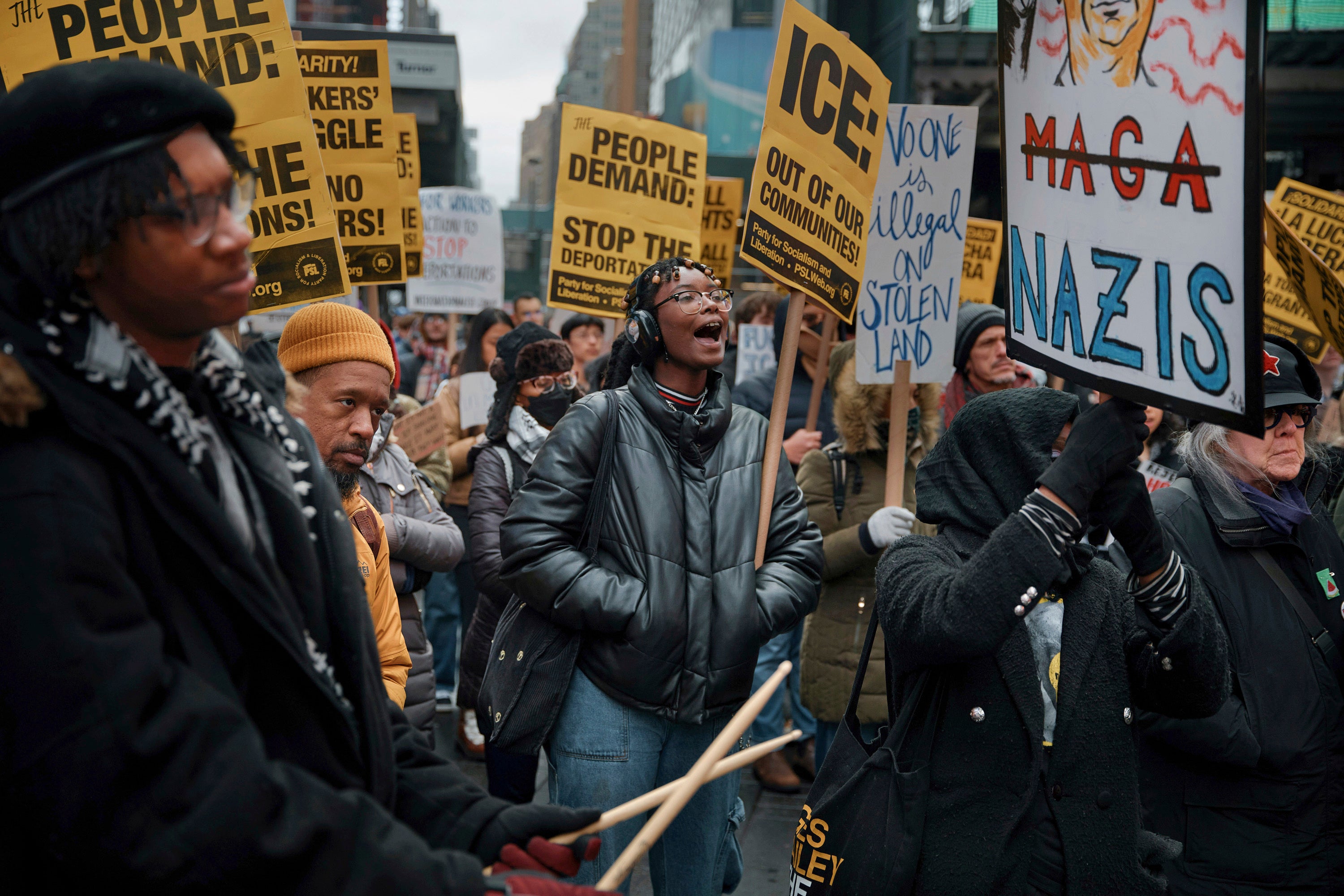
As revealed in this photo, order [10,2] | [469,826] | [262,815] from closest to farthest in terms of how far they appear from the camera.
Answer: [262,815] < [469,826] < [10,2]

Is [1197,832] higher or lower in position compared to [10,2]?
lower

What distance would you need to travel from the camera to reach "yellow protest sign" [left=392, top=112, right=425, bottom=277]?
21.1 feet

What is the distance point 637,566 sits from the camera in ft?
10.6

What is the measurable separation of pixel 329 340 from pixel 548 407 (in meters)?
2.35

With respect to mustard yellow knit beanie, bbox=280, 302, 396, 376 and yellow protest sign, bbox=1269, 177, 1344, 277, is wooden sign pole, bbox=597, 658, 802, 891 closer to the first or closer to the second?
mustard yellow knit beanie, bbox=280, 302, 396, 376

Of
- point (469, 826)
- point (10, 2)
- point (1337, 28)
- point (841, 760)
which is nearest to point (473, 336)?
point (10, 2)

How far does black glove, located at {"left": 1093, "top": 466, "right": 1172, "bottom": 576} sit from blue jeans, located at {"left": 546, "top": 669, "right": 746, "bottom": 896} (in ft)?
4.29

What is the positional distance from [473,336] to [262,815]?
6328 mm

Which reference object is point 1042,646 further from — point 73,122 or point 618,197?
point 618,197

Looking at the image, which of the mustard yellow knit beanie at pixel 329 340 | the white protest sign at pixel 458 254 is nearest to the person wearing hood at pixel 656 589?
the mustard yellow knit beanie at pixel 329 340

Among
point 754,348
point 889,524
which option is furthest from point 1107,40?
point 754,348

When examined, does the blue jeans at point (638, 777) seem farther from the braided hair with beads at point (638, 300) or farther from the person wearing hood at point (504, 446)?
the person wearing hood at point (504, 446)

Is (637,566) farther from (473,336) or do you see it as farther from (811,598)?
(473,336)

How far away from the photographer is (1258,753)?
313 cm
